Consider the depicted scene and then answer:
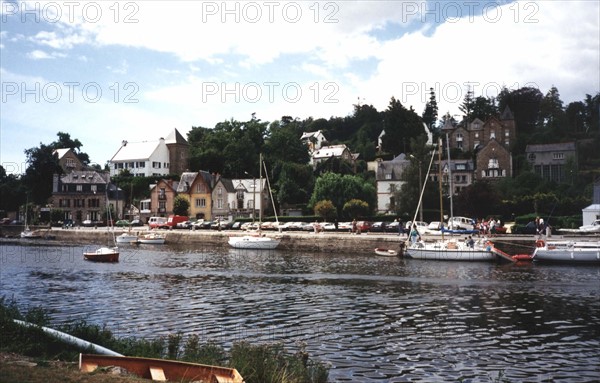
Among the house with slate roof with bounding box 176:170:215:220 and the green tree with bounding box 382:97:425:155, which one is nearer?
the house with slate roof with bounding box 176:170:215:220

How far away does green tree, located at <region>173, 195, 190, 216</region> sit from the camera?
106000 millimetres

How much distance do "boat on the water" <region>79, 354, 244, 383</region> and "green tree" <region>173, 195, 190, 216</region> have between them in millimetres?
95340

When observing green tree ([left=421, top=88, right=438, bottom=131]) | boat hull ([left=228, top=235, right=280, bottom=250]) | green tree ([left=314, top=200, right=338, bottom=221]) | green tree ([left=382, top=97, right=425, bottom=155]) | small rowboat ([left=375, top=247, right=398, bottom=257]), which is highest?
green tree ([left=421, top=88, right=438, bottom=131])

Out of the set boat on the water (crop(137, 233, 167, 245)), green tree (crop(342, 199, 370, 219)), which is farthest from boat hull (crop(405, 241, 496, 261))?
boat on the water (crop(137, 233, 167, 245))

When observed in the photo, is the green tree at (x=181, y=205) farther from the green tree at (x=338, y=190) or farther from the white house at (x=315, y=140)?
the white house at (x=315, y=140)

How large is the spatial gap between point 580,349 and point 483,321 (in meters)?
5.11

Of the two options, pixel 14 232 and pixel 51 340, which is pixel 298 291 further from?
pixel 14 232

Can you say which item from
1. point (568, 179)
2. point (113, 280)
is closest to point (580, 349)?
point (113, 280)

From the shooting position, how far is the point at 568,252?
4678 cm

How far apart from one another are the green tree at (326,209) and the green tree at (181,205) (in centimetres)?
3351

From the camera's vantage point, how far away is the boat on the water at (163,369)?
11523 millimetres

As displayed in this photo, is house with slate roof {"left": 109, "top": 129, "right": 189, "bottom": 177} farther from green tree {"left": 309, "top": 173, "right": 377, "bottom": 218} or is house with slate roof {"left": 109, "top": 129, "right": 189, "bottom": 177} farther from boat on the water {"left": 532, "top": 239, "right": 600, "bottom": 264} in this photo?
boat on the water {"left": 532, "top": 239, "right": 600, "bottom": 264}

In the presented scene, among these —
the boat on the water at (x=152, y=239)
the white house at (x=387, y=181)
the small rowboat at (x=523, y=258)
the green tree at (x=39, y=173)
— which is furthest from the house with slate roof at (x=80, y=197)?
the small rowboat at (x=523, y=258)

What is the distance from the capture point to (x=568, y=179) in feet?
325
